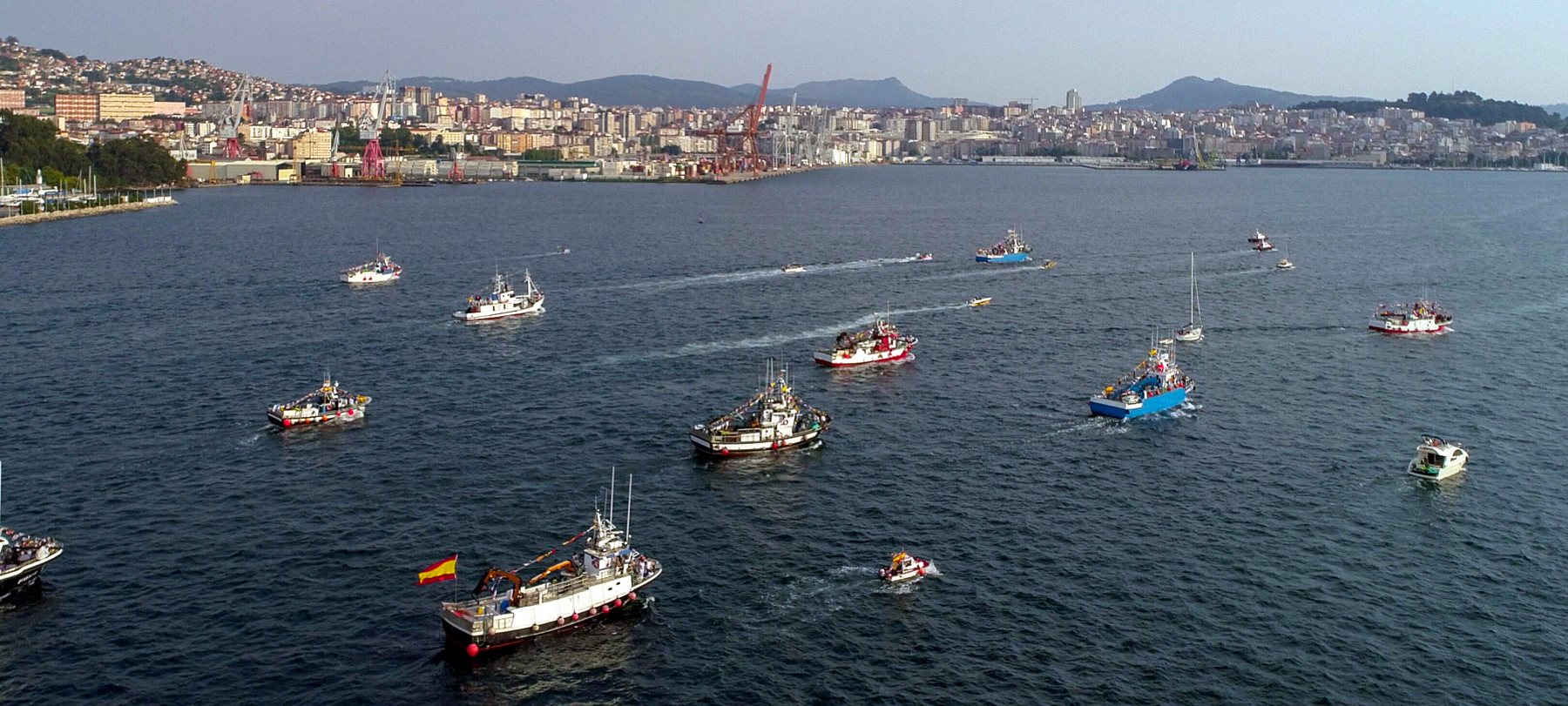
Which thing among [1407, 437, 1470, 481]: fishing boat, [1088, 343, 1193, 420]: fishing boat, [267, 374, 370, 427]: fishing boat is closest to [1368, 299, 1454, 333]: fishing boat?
[1088, 343, 1193, 420]: fishing boat

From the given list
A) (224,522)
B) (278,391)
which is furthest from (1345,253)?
(224,522)

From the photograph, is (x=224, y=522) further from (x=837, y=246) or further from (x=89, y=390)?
(x=837, y=246)

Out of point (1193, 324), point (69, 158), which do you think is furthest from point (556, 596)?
point (69, 158)

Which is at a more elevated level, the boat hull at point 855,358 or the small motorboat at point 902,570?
the boat hull at point 855,358

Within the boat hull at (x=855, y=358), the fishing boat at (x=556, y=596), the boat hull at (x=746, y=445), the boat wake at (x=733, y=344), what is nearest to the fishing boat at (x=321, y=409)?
the boat wake at (x=733, y=344)

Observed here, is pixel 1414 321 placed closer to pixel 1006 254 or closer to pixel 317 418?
pixel 1006 254

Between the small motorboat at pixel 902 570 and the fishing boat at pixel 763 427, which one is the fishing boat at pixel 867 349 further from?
the small motorboat at pixel 902 570

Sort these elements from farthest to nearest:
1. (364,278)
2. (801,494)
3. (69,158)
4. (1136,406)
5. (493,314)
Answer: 1. (69,158)
2. (364,278)
3. (493,314)
4. (1136,406)
5. (801,494)
